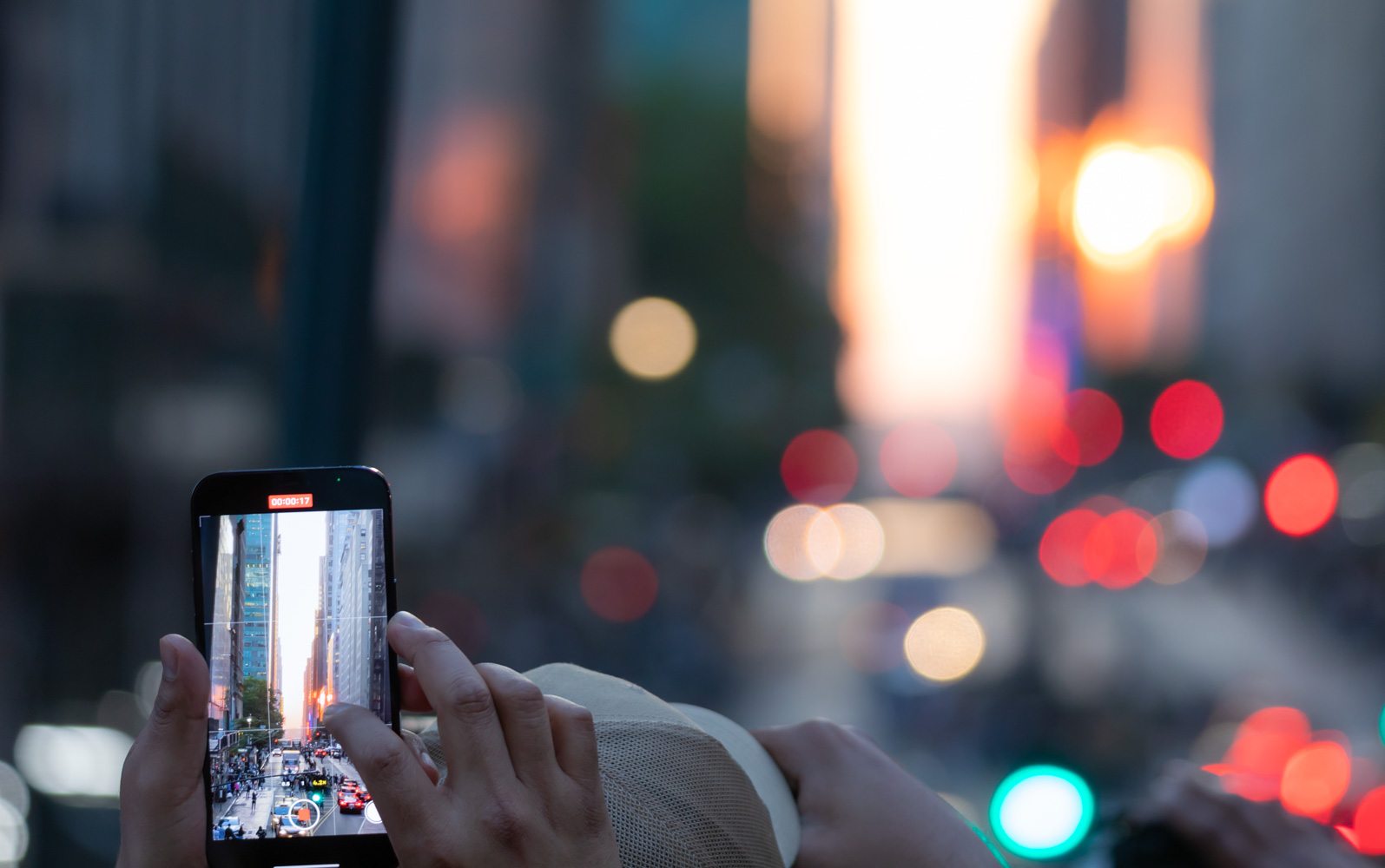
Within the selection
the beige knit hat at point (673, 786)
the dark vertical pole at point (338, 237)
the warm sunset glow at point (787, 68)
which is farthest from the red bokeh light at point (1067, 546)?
the beige knit hat at point (673, 786)

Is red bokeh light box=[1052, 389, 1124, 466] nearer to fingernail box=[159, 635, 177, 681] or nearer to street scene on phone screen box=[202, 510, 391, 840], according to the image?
street scene on phone screen box=[202, 510, 391, 840]

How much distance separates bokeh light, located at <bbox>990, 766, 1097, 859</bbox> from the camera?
2.80 metres

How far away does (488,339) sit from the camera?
1407 inches

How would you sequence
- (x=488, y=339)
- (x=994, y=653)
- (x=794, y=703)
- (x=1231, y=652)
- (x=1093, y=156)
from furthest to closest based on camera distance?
(x=1093, y=156), (x=488, y=339), (x=1231, y=652), (x=994, y=653), (x=794, y=703)

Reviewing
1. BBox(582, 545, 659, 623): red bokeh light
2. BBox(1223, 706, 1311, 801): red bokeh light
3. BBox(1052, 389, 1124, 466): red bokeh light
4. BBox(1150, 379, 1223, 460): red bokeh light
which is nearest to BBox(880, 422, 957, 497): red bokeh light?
BBox(1052, 389, 1124, 466): red bokeh light

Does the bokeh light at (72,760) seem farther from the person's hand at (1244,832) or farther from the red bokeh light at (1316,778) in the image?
the person's hand at (1244,832)

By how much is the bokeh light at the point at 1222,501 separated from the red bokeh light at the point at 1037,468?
19.8 m

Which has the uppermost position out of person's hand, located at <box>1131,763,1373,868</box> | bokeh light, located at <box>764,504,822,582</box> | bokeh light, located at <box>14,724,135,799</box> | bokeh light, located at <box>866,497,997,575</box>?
person's hand, located at <box>1131,763,1373,868</box>

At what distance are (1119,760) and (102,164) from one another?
37.9 feet

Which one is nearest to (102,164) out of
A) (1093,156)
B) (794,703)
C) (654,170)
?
(794,703)

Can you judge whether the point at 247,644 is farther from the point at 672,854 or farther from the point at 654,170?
the point at 654,170

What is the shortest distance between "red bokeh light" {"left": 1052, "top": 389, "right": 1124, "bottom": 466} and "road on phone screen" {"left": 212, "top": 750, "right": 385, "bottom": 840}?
2972 inches

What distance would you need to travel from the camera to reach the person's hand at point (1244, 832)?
220 centimetres

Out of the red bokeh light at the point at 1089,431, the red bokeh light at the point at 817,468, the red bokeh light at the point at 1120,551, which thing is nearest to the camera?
the red bokeh light at the point at 1120,551
